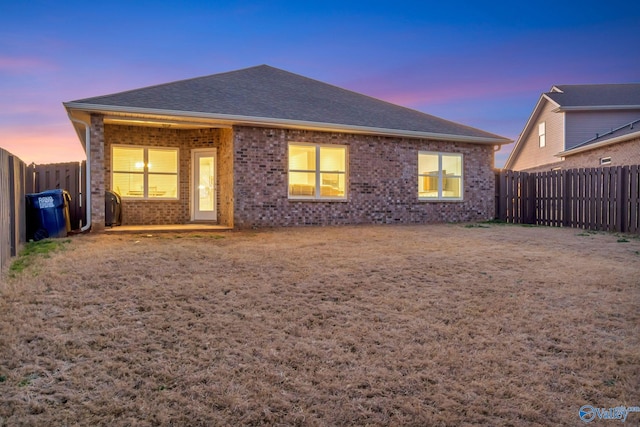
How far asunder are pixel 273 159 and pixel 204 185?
2815mm

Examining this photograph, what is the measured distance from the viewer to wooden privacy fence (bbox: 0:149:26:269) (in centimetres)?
615

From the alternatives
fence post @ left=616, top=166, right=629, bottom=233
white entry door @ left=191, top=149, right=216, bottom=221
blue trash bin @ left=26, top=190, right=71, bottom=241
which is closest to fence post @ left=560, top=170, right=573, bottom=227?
fence post @ left=616, top=166, right=629, bottom=233

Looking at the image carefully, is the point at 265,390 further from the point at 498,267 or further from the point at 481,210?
the point at 481,210

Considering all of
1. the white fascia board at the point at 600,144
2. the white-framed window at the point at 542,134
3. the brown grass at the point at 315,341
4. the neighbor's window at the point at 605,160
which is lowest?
the brown grass at the point at 315,341

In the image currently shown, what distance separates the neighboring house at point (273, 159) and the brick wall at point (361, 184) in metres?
0.03

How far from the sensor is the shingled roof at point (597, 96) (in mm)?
21234

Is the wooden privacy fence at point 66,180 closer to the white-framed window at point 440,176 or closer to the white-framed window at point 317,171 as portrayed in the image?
the white-framed window at point 317,171

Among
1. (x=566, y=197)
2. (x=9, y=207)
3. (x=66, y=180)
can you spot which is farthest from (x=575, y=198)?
(x=66, y=180)

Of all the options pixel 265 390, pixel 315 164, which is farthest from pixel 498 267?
pixel 315 164

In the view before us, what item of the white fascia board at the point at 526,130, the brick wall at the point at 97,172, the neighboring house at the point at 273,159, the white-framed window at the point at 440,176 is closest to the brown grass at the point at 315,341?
the brick wall at the point at 97,172

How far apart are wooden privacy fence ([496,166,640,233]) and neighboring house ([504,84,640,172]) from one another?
4.97 metres

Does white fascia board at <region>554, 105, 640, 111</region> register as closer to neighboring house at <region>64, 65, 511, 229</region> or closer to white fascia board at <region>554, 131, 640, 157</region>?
white fascia board at <region>554, 131, 640, 157</region>

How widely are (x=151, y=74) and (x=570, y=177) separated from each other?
1899 cm

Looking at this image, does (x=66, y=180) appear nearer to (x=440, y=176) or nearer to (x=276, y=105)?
(x=276, y=105)
